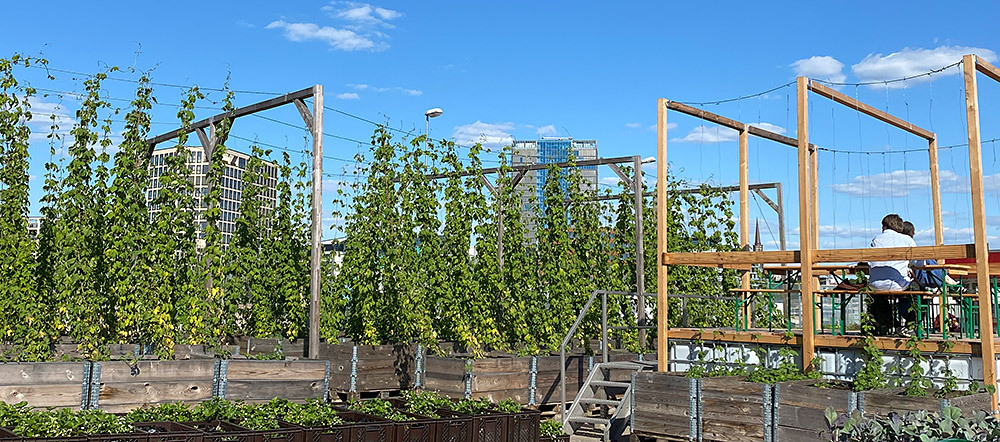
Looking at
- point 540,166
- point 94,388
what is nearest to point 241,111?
point 94,388

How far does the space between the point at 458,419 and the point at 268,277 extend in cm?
593

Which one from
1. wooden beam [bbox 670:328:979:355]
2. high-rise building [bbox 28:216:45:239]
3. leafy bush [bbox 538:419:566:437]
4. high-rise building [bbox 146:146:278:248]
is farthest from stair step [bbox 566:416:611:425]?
high-rise building [bbox 28:216:45:239]

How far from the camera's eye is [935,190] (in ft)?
38.2

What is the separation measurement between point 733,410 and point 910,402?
5.25 ft

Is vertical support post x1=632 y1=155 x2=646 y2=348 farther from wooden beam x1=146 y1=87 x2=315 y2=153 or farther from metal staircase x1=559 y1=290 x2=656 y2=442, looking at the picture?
wooden beam x1=146 y1=87 x2=315 y2=153

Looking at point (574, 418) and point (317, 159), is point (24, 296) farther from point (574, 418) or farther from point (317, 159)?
point (574, 418)

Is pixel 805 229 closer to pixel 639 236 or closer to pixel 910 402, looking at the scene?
pixel 910 402

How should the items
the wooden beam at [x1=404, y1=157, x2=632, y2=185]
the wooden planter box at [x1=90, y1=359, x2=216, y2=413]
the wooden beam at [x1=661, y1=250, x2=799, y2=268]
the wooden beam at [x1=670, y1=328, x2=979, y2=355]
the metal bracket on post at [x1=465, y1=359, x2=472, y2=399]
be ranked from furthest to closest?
the wooden beam at [x1=404, y1=157, x2=632, y2=185] < the metal bracket on post at [x1=465, y1=359, x2=472, y2=399] < the wooden beam at [x1=661, y1=250, x2=799, y2=268] < the wooden beam at [x1=670, y1=328, x2=979, y2=355] < the wooden planter box at [x1=90, y1=359, x2=216, y2=413]

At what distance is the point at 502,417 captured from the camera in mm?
7090

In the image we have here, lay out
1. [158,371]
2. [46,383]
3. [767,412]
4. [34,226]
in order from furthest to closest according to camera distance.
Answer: [34,226] → [767,412] → [158,371] → [46,383]

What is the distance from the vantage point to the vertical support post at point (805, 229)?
9.19 m

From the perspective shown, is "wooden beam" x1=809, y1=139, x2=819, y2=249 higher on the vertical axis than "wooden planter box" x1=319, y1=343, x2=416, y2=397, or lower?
higher

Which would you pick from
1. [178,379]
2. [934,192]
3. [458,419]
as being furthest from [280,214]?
[934,192]

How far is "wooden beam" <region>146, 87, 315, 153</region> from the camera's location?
9.82m
